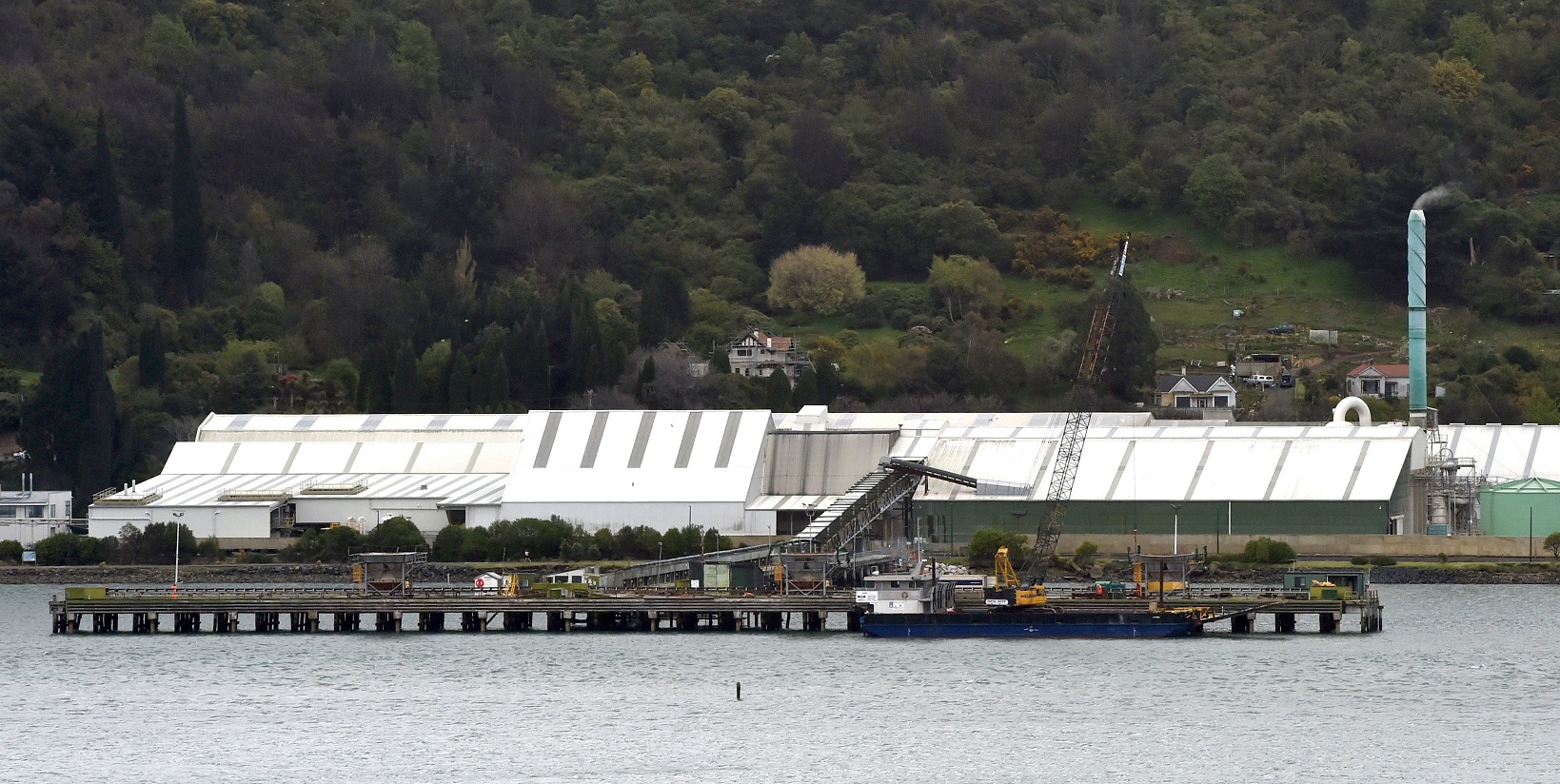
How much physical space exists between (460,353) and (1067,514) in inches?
1597

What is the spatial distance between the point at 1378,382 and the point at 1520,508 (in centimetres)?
3689

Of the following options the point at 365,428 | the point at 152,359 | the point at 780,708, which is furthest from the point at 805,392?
the point at 780,708

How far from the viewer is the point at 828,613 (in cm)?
8625

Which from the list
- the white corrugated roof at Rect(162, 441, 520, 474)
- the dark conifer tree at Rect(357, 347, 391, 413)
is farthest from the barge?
the dark conifer tree at Rect(357, 347, 391, 413)

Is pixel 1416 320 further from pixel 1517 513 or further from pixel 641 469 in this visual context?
pixel 641 469

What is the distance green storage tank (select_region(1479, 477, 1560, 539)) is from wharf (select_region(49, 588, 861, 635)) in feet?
108

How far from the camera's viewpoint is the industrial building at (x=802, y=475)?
10425 cm

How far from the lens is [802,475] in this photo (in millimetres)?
109188

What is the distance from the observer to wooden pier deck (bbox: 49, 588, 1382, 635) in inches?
3123

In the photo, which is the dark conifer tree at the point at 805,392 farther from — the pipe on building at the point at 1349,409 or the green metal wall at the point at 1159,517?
the pipe on building at the point at 1349,409

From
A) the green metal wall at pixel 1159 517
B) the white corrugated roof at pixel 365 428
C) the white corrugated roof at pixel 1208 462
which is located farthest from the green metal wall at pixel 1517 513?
the white corrugated roof at pixel 365 428

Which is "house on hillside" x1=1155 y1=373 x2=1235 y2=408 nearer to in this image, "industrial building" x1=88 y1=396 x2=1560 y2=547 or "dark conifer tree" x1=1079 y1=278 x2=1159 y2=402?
"dark conifer tree" x1=1079 y1=278 x2=1159 y2=402

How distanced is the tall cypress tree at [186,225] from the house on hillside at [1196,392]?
58.0m

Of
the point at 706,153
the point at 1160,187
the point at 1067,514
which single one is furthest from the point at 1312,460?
the point at 706,153
